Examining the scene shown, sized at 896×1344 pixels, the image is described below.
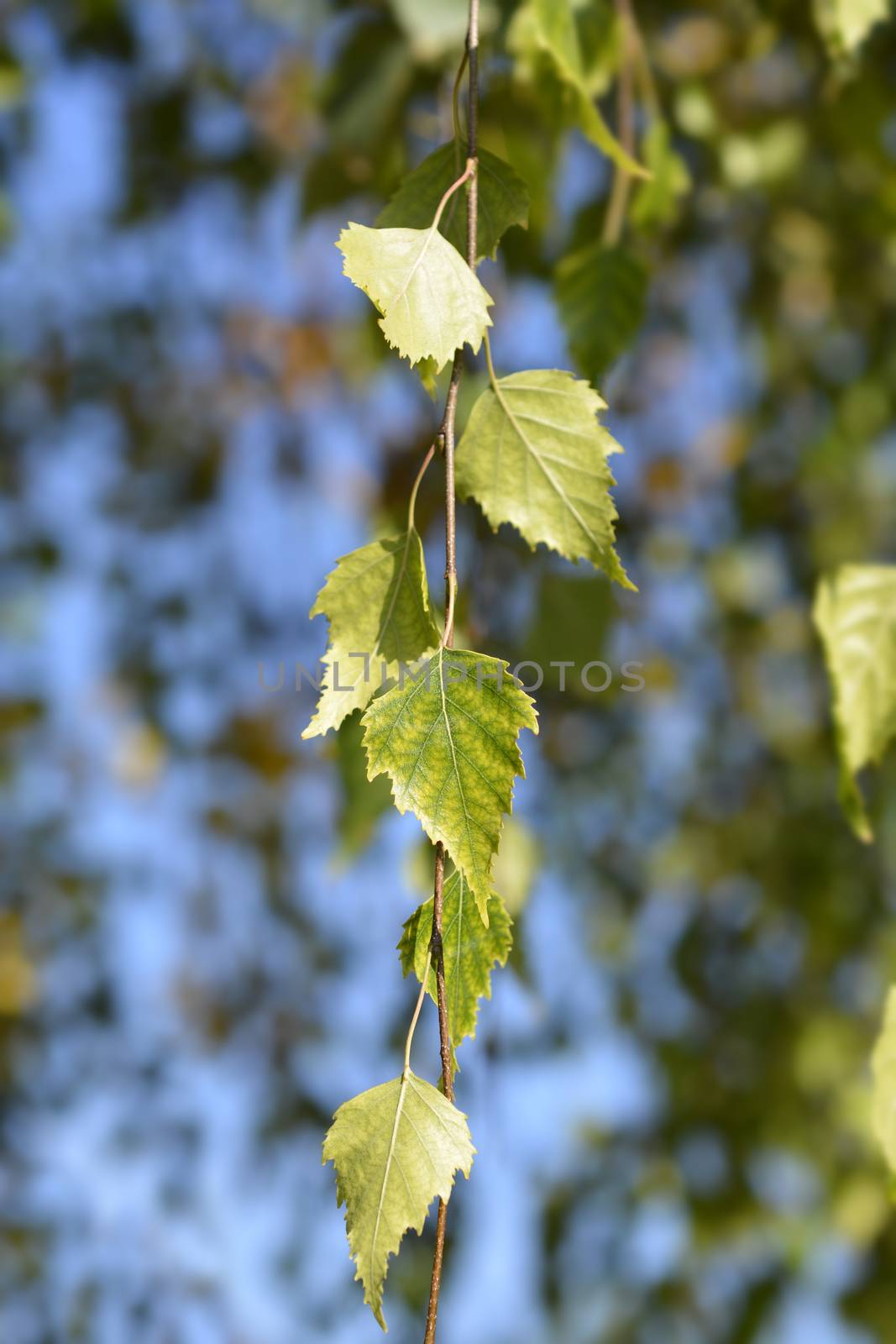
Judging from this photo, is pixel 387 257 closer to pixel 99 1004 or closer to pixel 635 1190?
pixel 635 1190

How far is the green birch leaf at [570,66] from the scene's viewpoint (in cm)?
58

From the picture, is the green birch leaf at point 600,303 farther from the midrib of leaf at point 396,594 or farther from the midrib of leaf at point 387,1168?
the midrib of leaf at point 387,1168

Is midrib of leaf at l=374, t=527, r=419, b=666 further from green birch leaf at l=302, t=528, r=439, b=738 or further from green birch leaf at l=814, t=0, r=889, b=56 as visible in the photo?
green birch leaf at l=814, t=0, r=889, b=56

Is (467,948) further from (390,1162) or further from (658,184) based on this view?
(658,184)

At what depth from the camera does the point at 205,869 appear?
2.54 meters

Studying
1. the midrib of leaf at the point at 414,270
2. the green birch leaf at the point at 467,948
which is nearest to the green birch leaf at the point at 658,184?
the midrib of leaf at the point at 414,270

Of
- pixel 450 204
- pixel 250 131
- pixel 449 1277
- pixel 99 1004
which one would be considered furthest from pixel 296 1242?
pixel 450 204

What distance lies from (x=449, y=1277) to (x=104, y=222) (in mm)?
1864

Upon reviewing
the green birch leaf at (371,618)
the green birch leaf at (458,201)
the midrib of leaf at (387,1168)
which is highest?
the green birch leaf at (458,201)

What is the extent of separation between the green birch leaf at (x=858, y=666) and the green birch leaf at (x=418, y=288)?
30cm

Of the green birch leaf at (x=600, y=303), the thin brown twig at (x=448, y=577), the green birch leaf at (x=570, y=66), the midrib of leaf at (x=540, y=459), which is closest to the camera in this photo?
the thin brown twig at (x=448, y=577)

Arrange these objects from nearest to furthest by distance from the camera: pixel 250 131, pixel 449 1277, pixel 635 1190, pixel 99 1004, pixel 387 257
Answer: pixel 387 257 → pixel 449 1277 → pixel 250 131 → pixel 635 1190 → pixel 99 1004

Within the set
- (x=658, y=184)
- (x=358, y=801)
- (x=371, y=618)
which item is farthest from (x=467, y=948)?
(x=658, y=184)

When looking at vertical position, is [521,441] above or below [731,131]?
below
